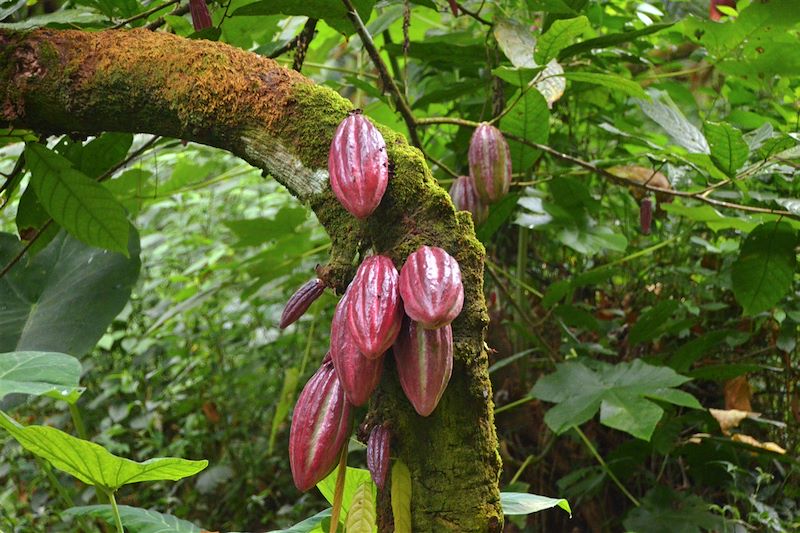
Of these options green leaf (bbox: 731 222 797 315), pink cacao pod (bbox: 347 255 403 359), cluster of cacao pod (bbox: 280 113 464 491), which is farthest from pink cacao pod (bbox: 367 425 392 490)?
green leaf (bbox: 731 222 797 315)

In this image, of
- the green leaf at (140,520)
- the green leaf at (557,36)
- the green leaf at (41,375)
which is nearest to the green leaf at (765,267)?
the green leaf at (557,36)

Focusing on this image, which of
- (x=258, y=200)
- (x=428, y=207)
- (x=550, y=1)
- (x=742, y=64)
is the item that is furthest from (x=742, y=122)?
(x=258, y=200)

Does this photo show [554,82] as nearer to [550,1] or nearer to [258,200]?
[550,1]

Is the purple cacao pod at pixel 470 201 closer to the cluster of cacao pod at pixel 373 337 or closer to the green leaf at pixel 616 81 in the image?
the green leaf at pixel 616 81

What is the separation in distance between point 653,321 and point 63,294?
127 centimetres

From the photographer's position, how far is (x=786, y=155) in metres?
1.34

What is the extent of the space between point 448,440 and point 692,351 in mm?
1085

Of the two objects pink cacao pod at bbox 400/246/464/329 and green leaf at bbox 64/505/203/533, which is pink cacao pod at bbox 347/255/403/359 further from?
green leaf at bbox 64/505/203/533

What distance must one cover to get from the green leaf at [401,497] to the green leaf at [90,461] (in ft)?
0.68

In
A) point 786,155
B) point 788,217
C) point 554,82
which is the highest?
point 554,82

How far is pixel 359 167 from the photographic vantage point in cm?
81

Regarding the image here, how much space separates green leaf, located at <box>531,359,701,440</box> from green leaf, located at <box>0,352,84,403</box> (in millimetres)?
838

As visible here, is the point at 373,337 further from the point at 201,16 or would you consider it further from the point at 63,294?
the point at 63,294

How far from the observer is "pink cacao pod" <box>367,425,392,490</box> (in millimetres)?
783
